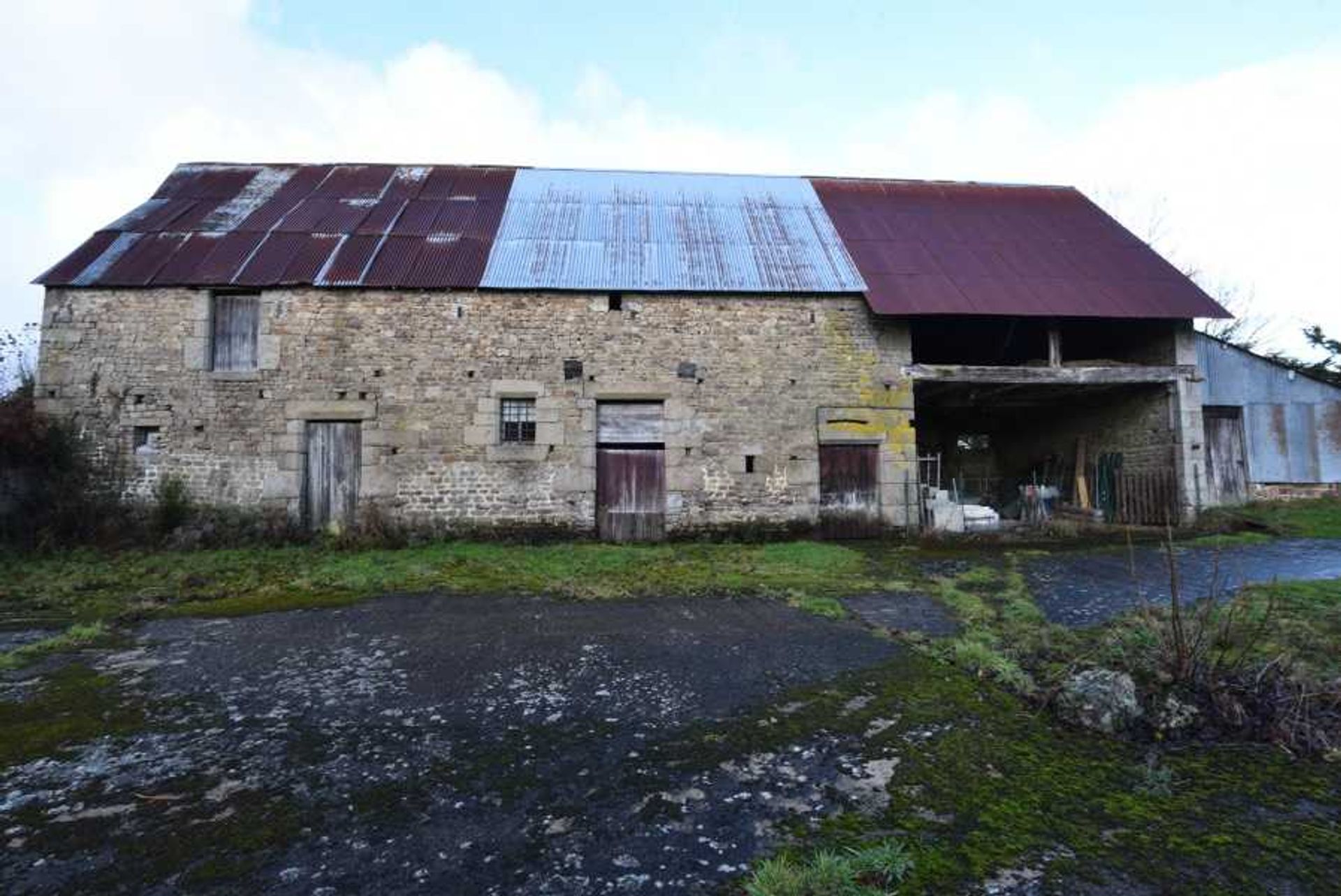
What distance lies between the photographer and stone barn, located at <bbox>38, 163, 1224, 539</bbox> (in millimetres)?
10000

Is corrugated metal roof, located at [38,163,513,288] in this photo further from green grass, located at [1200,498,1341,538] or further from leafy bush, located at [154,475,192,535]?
green grass, located at [1200,498,1341,538]

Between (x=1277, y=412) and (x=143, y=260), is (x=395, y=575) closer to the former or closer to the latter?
(x=143, y=260)

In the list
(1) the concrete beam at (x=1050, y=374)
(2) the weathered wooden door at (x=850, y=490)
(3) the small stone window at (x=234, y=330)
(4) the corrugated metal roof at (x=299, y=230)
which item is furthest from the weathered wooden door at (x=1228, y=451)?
(3) the small stone window at (x=234, y=330)

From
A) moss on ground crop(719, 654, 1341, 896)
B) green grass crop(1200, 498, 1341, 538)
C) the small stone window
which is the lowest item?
moss on ground crop(719, 654, 1341, 896)

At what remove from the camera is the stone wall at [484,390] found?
9.93 m

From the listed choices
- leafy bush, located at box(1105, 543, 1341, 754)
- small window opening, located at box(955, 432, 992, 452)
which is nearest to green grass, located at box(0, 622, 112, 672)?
leafy bush, located at box(1105, 543, 1341, 754)

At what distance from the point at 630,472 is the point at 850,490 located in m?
3.78

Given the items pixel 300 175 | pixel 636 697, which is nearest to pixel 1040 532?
pixel 636 697

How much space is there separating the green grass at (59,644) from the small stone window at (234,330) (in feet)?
18.9

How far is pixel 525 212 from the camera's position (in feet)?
40.8

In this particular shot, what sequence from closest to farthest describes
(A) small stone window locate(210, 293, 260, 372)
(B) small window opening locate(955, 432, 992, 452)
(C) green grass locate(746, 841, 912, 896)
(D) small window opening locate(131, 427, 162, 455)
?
1. (C) green grass locate(746, 841, 912, 896)
2. (D) small window opening locate(131, 427, 162, 455)
3. (A) small stone window locate(210, 293, 260, 372)
4. (B) small window opening locate(955, 432, 992, 452)

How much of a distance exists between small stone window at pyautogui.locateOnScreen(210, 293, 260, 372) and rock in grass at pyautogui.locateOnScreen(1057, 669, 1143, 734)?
11.5 metres

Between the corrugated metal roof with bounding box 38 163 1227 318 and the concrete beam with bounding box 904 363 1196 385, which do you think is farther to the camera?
the concrete beam with bounding box 904 363 1196 385

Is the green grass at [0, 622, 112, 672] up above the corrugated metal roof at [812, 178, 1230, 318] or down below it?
below
